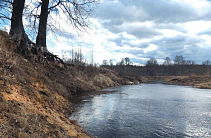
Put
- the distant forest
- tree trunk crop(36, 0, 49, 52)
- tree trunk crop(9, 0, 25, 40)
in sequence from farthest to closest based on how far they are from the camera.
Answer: the distant forest, tree trunk crop(36, 0, 49, 52), tree trunk crop(9, 0, 25, 40)

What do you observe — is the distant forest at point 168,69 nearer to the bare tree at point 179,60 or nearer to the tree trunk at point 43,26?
the bare tree at point 179,60

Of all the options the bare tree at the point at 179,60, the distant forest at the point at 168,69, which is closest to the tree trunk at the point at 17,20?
the distant forest at the point at 168,69

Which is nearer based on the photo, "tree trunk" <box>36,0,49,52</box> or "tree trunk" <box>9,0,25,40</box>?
"tree trunk" <box>9,0,25,40</box>

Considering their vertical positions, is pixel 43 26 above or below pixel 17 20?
above

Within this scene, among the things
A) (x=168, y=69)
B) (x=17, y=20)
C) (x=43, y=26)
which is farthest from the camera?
(x=168, y=69)

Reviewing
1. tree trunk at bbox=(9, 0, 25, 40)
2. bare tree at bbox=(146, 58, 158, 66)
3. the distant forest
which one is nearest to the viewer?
tree trunk at bbox=(9, 0, 25, 40)

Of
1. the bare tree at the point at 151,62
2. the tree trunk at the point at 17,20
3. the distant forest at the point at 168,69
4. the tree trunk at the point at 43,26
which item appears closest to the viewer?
the tree trunk at the point at 17,20

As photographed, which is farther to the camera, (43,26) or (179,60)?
(179,60)

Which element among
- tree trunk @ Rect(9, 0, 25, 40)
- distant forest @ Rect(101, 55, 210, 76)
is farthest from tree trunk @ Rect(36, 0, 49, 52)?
distant forest @ Rect(101, 55, 210, 76)

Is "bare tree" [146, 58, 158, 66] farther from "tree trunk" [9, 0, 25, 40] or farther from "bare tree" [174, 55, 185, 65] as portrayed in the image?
"tree trunk" [9, 0, 25, 40]

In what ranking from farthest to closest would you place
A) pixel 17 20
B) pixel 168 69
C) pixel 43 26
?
1. pixel 168 69
2. pixel 43 26
3. pixel 17 20

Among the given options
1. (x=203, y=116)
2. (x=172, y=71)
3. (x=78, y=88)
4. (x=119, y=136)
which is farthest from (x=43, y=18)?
(x=172, y=71)

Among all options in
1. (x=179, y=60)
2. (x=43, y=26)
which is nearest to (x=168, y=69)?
(x=179, y=60)

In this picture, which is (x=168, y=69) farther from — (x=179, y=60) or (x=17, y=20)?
(x=17, y=20)
